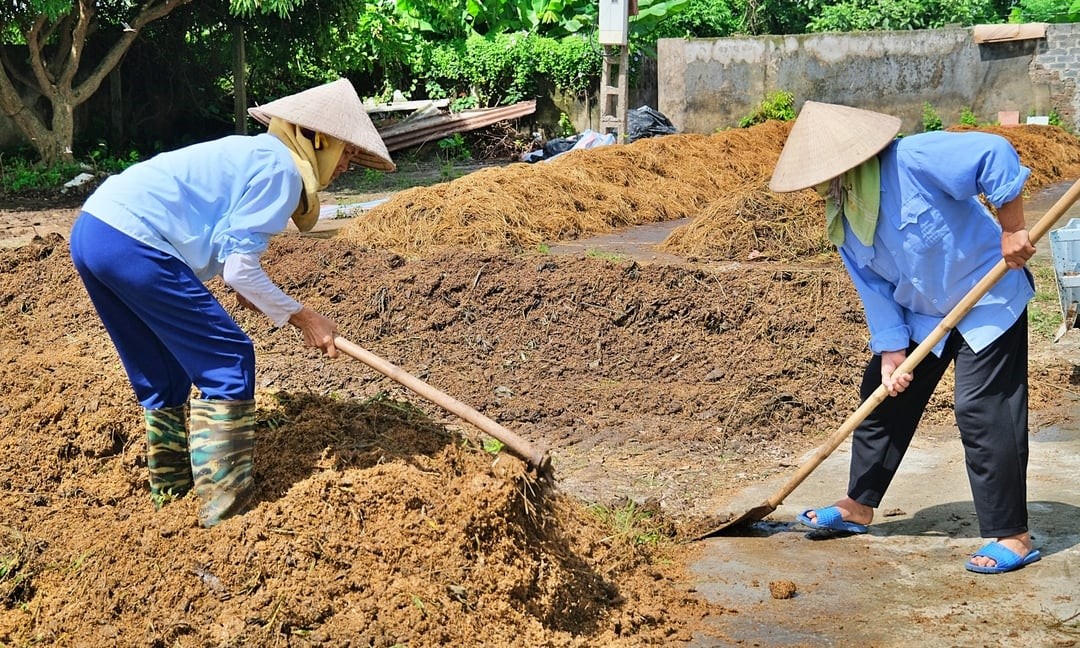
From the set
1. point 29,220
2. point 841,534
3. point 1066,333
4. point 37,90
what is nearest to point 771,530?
point 841,534

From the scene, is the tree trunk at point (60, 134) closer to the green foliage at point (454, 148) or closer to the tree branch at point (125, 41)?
the tree branch at point (125, 41)

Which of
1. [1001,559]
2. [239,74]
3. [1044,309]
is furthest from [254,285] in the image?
[239,74]

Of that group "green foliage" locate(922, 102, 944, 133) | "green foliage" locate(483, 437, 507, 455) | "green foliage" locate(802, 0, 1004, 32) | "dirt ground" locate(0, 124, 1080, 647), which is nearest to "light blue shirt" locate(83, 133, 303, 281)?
"dirt ground" locate(0, 124, 1080, 647)

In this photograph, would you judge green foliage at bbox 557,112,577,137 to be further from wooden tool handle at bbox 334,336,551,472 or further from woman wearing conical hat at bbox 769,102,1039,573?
wooden tool handle at bbox 334,336,551,472

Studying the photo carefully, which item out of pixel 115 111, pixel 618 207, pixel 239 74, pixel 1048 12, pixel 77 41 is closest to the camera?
pixel 618 207

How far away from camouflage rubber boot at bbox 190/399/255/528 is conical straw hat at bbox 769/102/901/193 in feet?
6.18

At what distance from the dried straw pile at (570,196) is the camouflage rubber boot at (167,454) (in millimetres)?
5397

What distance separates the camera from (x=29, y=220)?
11.9 meters

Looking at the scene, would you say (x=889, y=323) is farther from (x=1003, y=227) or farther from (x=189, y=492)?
(x=189, y=492)

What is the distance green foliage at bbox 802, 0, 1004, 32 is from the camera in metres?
21.7

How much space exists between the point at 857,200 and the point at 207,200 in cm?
209

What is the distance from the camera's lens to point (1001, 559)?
3822 mm

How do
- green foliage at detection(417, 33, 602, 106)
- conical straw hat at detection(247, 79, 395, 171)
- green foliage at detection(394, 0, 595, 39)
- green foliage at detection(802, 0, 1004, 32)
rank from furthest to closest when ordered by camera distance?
1. green foliage at detection(802, 0, 1004, 32)
2. green foliage at detection(394, 0, 595, 39)
3. green foliage at detection(417, 33, 602, 106)
4. conical straw hat at detection(247, 79, 395, 171)

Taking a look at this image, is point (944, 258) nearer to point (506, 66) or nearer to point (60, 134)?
point (60, 134)
